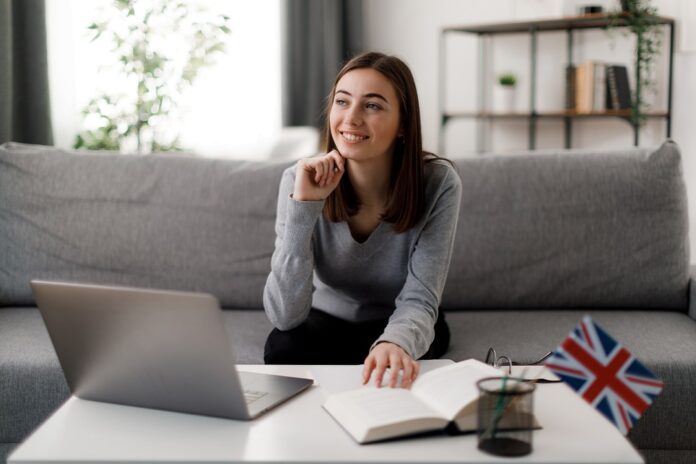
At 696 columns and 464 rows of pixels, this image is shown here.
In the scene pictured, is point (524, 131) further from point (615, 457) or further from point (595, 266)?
point (615, 457)

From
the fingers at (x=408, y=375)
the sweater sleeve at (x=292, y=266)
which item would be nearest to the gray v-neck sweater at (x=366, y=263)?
the sweater sleeve at (x=292, y=266)

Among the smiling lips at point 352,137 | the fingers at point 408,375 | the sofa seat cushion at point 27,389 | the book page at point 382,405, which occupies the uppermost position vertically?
the smiling lips at point 352,137

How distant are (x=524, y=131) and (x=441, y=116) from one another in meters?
0.52

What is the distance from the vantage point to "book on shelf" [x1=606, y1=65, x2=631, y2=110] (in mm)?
4395

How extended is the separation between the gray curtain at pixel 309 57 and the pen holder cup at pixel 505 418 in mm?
3762

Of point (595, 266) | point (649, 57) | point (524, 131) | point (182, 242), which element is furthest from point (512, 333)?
point (524, 131)

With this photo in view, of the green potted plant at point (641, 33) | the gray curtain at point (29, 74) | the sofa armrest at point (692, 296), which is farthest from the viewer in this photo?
the green potted plant at point (641, 33)

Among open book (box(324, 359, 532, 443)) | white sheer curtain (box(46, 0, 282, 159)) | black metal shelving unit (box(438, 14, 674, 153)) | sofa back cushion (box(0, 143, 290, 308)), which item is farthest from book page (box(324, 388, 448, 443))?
black metal shelving unit (box(438, 14, 674, 153))

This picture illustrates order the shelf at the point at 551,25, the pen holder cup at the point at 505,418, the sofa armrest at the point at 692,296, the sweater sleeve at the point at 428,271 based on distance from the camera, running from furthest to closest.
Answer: the shelf at the point at 551,25 < the sofa armrest at the point at 692,296 < the sweater sleeve at the point at 428,271 < the pen holder cup at the point at 505,418

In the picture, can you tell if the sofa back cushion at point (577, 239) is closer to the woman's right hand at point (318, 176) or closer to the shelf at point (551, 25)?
the woman's right hand at point (318, 176)

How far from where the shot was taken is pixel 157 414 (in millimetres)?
1162

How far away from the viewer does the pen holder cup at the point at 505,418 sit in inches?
39.4

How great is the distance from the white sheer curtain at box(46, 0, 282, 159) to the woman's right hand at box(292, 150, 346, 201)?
75.2 inches

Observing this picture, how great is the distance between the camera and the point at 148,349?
1.10m
